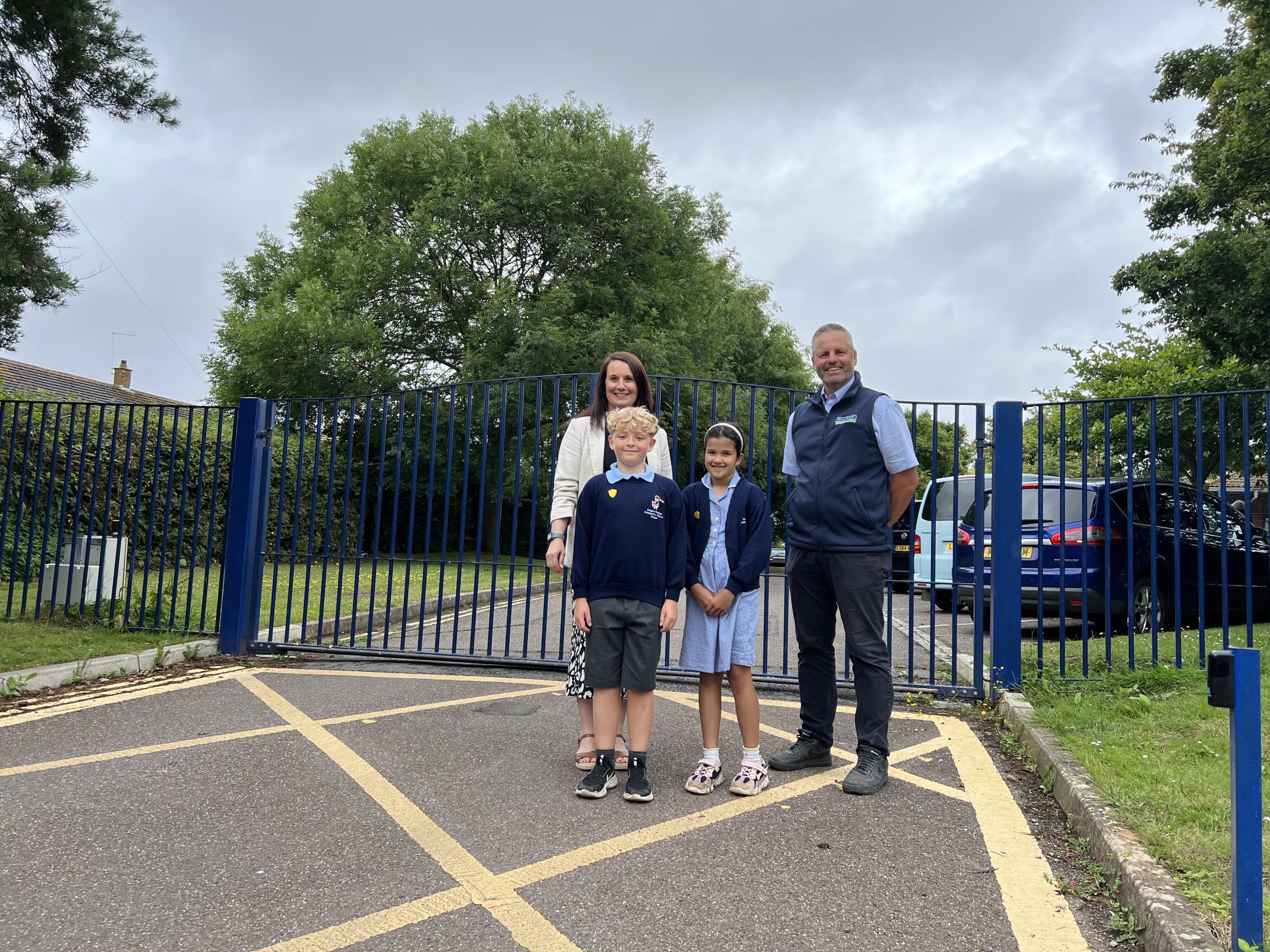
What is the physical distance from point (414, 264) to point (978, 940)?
2037 cm

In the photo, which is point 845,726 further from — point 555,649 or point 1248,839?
point 555,649

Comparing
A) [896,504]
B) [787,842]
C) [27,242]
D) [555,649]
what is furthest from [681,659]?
[27,242]

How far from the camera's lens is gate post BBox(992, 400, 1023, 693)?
18.1 feet

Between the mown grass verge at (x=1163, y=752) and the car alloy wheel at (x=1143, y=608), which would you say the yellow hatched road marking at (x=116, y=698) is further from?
the car alloy wheel at (x=1143, y=608)

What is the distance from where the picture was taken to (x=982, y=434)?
19.0 feet

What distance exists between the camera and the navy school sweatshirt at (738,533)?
381 centimetres

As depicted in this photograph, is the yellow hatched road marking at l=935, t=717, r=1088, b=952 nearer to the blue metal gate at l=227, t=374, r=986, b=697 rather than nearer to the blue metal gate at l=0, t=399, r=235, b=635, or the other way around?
the blue metal gate at l=227, t=374, r=986, b=697

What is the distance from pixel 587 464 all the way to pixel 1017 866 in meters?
2.48

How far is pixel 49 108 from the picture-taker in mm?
8344

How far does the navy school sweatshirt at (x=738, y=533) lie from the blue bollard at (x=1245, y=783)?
6.21ft

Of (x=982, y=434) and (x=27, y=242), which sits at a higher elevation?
(x=27, y=242)

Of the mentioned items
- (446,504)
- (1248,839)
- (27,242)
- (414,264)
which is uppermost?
(414,264)

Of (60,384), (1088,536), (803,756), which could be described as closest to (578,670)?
(803,756)

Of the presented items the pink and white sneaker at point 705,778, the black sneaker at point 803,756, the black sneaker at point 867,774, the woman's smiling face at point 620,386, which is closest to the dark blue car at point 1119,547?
the black sneaker at point 803,756
